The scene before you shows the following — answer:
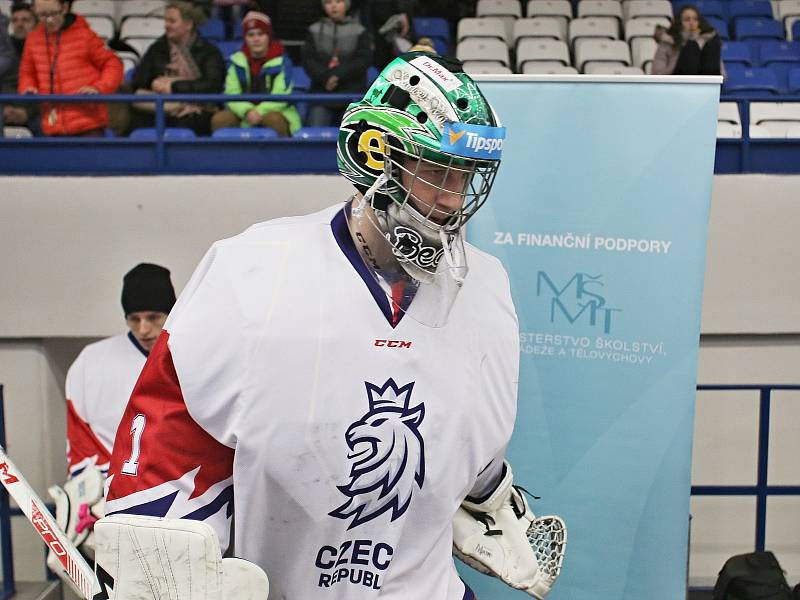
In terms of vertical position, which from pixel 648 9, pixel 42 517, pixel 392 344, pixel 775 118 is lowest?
pixel 42 517

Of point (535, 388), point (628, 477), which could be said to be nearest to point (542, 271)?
point (535, 388)

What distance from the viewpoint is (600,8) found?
827cm

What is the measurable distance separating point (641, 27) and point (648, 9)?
1.03ft

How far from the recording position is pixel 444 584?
2098 millimetres

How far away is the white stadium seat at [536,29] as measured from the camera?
7.87 meters

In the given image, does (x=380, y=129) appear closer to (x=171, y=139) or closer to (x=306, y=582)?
(x=306, y=582)

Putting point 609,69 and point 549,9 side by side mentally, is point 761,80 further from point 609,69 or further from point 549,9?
point 549,9

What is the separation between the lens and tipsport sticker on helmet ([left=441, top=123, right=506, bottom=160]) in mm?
1798

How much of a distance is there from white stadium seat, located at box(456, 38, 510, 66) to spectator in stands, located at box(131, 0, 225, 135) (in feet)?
6.49

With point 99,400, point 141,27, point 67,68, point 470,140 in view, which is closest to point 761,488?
point 99,400

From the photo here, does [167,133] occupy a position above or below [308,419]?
above

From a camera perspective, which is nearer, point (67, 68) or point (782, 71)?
point (67, 68)

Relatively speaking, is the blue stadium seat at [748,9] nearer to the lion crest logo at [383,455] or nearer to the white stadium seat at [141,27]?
the white stadium seat at [141,27]

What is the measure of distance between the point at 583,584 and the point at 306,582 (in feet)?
7.30
